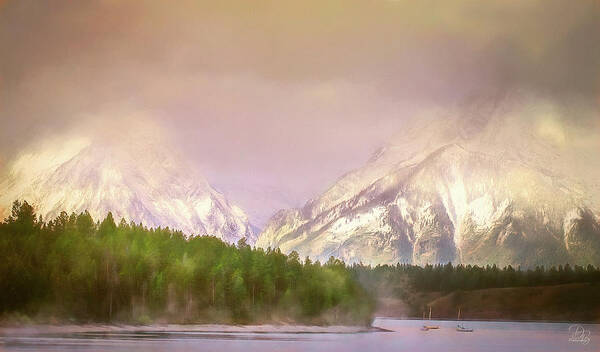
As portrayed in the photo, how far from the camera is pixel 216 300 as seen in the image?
159625 mm

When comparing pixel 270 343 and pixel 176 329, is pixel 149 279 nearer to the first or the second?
pixel 176 329

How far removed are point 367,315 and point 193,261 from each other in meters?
49.7

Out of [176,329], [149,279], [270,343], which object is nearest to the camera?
[270,343]

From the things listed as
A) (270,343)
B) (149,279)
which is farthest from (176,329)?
(270,343)

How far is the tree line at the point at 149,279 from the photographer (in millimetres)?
136625

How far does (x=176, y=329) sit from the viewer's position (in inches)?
5999

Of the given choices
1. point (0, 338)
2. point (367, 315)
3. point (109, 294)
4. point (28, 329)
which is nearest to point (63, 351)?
point (0, 338)

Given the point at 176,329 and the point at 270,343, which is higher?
the point at 176,329

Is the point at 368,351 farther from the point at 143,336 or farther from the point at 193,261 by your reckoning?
the point at 193,261

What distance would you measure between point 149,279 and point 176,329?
9648 mm

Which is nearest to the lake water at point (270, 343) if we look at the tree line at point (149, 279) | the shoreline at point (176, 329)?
the shoreline at point (176, 329)

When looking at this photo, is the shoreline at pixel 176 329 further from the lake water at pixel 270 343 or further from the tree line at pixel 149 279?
the lake water at pixel 270 343

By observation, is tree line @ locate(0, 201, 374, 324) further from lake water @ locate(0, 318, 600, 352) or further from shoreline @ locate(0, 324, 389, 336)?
lake water @ locate(0, 318, 600, 352)

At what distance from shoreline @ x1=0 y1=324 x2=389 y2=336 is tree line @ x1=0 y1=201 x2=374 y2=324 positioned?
1611 millimetres
